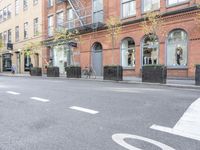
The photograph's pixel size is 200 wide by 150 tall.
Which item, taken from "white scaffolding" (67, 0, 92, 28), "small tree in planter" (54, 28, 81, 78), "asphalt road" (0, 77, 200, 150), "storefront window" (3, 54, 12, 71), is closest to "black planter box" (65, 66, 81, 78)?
"small tree in planter" (54, 28, 81, 78)

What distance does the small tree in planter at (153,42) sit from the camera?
15778 mm

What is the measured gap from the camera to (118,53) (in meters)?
22.6

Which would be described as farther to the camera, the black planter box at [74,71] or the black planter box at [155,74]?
the black planter box at [74,71]

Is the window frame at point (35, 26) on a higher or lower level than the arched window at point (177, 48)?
higher

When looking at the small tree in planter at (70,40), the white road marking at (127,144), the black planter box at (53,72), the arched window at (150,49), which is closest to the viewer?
the white road marking at (127,144)

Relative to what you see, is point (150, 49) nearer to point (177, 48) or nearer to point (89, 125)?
point (177, 48)

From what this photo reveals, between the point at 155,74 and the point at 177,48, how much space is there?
3.84 meters

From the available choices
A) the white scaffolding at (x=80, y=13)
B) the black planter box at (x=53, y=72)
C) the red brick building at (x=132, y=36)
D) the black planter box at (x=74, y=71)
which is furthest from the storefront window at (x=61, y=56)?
the black planter box at (x=74, y=71)

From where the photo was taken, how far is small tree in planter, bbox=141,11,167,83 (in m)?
15.8

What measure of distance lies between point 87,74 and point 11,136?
1831 centimetres

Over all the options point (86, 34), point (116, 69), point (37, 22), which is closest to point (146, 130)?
point (116, 69)

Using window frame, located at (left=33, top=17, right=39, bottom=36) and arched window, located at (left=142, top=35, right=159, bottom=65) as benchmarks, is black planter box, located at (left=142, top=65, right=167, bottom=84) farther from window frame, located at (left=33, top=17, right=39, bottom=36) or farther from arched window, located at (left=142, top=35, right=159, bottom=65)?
window frame, located at (left=33, top=17, right=39, bottom=36)

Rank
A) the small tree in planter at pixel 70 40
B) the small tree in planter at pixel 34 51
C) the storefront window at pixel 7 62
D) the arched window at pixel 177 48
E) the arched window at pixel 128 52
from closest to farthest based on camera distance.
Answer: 1. the arched window at pixel 177 48
2. the arched window at pixel 128 52
3. the small tree in planter at pixel 70 40
4. the small tree in planter at pixel 34 51
5. the storefront window at pixel 7 62

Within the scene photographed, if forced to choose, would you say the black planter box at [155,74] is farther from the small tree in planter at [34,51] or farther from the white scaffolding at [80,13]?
the small tree in planter at [34,51]
